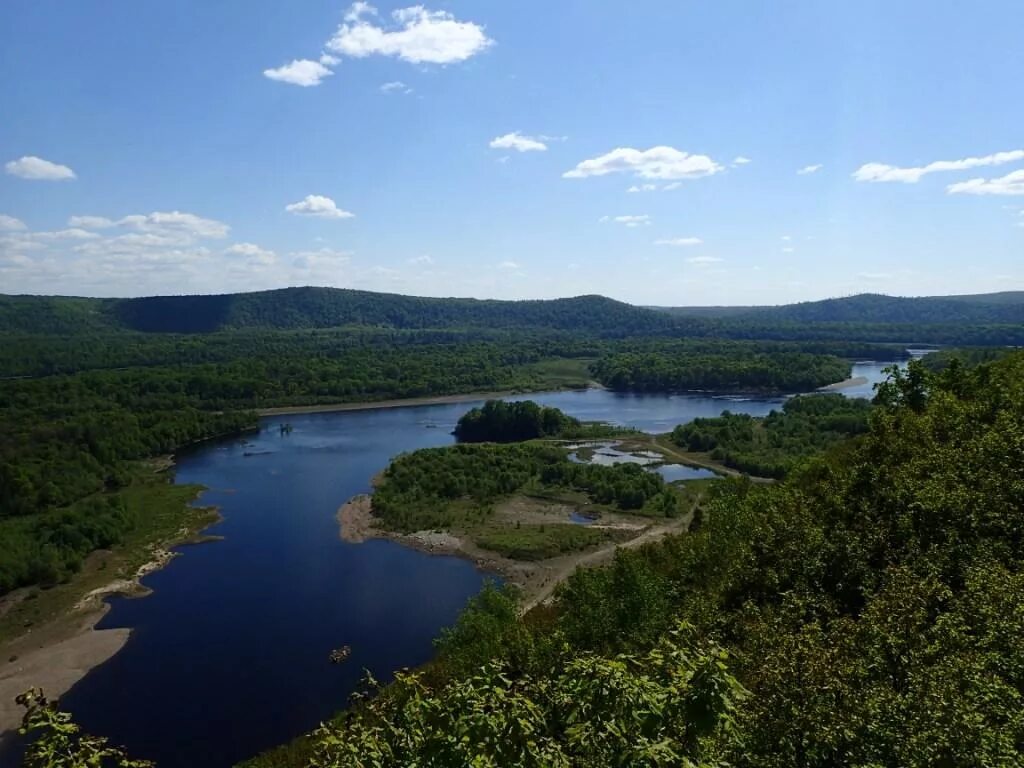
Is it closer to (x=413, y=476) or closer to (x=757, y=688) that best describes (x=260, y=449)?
(x=413, y=476)

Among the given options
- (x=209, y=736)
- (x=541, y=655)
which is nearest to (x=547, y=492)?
(x=209, y=736)

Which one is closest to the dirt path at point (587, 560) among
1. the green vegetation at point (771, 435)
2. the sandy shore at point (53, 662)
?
the green vegetation at point (771, 435)

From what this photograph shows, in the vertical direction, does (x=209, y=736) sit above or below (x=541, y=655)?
below

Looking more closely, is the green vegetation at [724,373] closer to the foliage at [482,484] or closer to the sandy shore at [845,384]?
the sandy shore at [845,384]

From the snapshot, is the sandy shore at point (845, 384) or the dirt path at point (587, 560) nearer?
the dirt path at point (587, 560)

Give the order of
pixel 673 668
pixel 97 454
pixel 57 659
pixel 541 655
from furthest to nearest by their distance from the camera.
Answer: pixel 97 454 → pixel 57 659 → pixel 541 655 → pixel 673 668

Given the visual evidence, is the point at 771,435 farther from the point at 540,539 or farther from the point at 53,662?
the point at 53,662

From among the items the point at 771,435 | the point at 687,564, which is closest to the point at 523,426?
the point at 771,435
